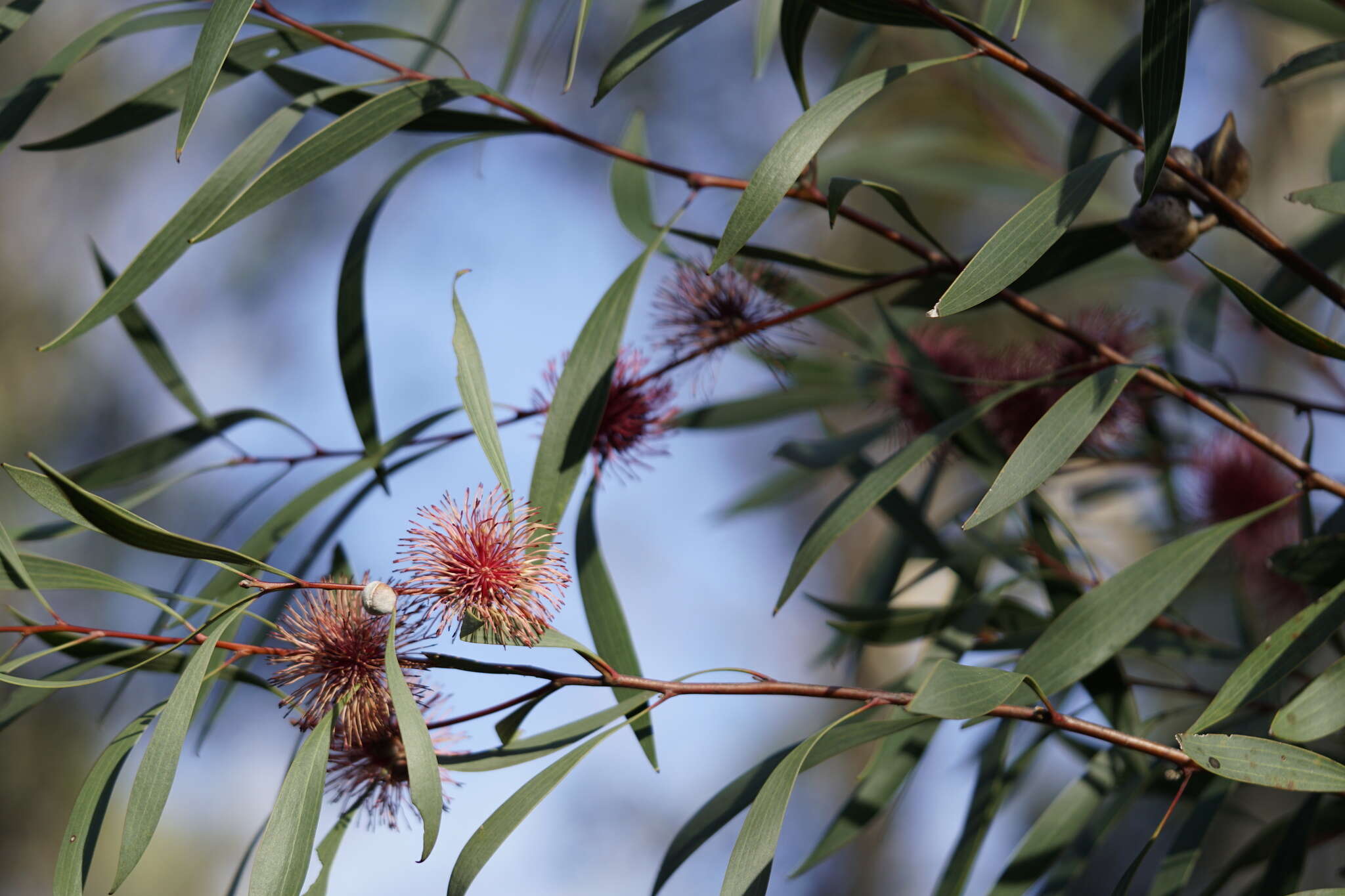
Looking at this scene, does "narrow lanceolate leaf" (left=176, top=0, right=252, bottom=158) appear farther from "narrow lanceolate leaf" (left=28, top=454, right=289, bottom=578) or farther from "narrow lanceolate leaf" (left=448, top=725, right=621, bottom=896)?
"narrow lanceolate leaf" (left=448, top=725, right=621, bottom=896)

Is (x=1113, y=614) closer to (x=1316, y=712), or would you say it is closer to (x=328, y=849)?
(x=1316, y=712)

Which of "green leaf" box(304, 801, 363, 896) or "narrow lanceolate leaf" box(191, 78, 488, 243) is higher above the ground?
"narrow lanceolate leaf" box(191, 78, 488, 243)

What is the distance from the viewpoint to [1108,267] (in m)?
0.66

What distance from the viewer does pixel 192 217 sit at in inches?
13.9

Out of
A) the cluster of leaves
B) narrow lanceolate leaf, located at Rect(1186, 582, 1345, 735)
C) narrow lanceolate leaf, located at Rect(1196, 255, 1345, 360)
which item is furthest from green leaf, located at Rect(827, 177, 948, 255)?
narrow lanceolate leaf, located at Rect(1186, 582, 1345, 735)

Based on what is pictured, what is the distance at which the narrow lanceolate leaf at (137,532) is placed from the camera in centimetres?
25

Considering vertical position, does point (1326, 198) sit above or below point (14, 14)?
below

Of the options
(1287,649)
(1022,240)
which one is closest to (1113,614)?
(1287,649)

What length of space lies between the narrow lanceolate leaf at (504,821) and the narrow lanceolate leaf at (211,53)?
228 mm

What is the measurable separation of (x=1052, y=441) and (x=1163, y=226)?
0.37 feet

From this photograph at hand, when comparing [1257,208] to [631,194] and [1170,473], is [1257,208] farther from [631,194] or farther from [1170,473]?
[631,194]

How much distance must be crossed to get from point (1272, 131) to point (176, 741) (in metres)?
1.76

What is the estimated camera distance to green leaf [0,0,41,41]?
351mm

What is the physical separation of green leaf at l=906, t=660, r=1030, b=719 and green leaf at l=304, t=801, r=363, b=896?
204mm
